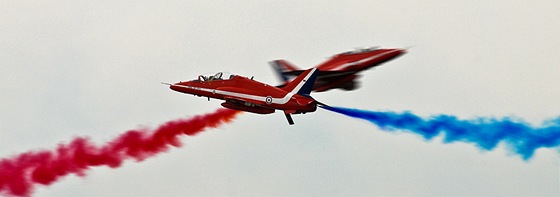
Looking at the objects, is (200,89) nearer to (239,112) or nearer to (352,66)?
(239,112)

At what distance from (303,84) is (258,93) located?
253cm

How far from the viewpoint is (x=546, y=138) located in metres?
70.4

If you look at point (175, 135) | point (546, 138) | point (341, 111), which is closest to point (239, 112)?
point (175, 135)

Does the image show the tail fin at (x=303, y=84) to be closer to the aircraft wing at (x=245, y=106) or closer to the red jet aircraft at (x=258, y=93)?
the red jet aircraft at (x=258, y=93)

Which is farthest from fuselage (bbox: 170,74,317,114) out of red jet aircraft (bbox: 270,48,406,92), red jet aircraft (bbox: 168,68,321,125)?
red jet aircraft (bbox: 270,48,406,92)

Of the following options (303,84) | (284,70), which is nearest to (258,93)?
(303,84)

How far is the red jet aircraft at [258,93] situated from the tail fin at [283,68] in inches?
225

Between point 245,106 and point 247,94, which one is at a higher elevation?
point 247,94

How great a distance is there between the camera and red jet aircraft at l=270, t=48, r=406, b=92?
79.3m

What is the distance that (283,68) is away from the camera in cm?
8056

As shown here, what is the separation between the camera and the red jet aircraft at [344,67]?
3123 inches

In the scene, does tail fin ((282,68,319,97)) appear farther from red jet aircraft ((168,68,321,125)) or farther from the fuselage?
the fuselage

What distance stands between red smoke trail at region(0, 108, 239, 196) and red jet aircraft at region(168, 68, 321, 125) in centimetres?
486

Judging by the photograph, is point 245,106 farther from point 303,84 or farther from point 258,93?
point 303,84
